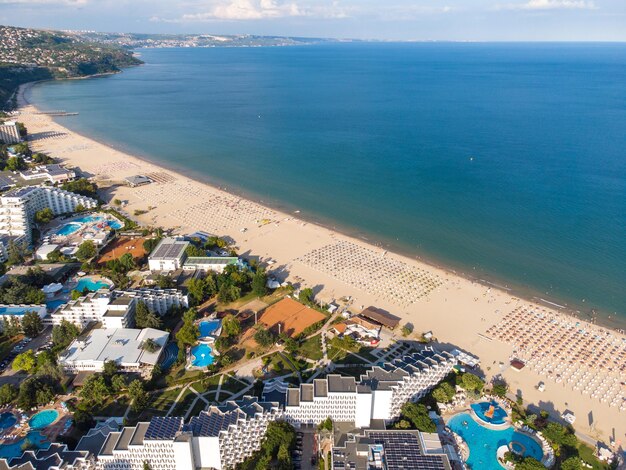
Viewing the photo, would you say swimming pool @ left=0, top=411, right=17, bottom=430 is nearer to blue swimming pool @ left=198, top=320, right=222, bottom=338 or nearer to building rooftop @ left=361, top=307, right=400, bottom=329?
blue swimming pool @ left=198, top=320, right=222, bottom=338

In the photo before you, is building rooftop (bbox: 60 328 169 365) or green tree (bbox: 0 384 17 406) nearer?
green tree (bbox: 0 384 17 406)

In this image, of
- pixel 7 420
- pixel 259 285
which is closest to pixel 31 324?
pixel 7 420

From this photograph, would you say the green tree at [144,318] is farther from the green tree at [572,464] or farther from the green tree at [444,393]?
the green tree at [572,464]

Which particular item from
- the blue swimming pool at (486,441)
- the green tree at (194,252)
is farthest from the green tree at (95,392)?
the blue swimming pool at (486,441)

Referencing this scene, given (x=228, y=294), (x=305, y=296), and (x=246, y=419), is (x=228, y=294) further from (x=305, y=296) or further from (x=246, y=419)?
(x=246, y=419)

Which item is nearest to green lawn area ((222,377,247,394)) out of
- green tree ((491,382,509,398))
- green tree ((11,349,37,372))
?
green tree ((11,349,37,372))

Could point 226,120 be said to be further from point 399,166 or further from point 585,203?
point 585,203
